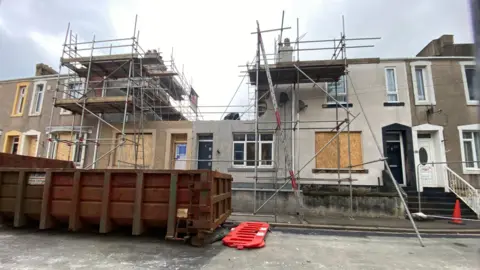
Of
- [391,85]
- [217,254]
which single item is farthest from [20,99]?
[391,85]

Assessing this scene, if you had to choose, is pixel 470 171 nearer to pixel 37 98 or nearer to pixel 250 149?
pixel 250 149

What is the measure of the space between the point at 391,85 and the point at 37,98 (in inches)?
771

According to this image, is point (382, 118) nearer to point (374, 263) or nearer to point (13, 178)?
point (374, 263)

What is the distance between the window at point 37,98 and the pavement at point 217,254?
11.2 m

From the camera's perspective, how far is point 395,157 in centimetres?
1343

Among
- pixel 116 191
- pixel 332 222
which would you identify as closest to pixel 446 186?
pixel 332 222

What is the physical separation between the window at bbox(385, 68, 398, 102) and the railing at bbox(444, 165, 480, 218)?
386 cm

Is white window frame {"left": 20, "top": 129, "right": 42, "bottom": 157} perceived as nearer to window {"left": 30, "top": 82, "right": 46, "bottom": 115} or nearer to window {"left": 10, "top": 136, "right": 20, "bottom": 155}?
window {"left": 10, "top": 136, "right": 20, "bottom": 155}

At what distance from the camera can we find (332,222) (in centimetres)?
965

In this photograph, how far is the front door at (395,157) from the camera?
1326 centimetres

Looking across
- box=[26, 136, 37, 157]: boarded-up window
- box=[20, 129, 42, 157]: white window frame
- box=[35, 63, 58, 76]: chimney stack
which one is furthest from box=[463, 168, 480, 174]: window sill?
box=[35, 63, 58, 76]: chimney stack

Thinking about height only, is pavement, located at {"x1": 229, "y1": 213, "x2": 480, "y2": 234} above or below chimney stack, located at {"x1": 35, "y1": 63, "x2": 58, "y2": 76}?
below

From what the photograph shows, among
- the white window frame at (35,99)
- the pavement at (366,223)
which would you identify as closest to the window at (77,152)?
the white window frame at (35,99)

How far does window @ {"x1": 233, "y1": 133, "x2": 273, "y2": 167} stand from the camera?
13.7 meters
